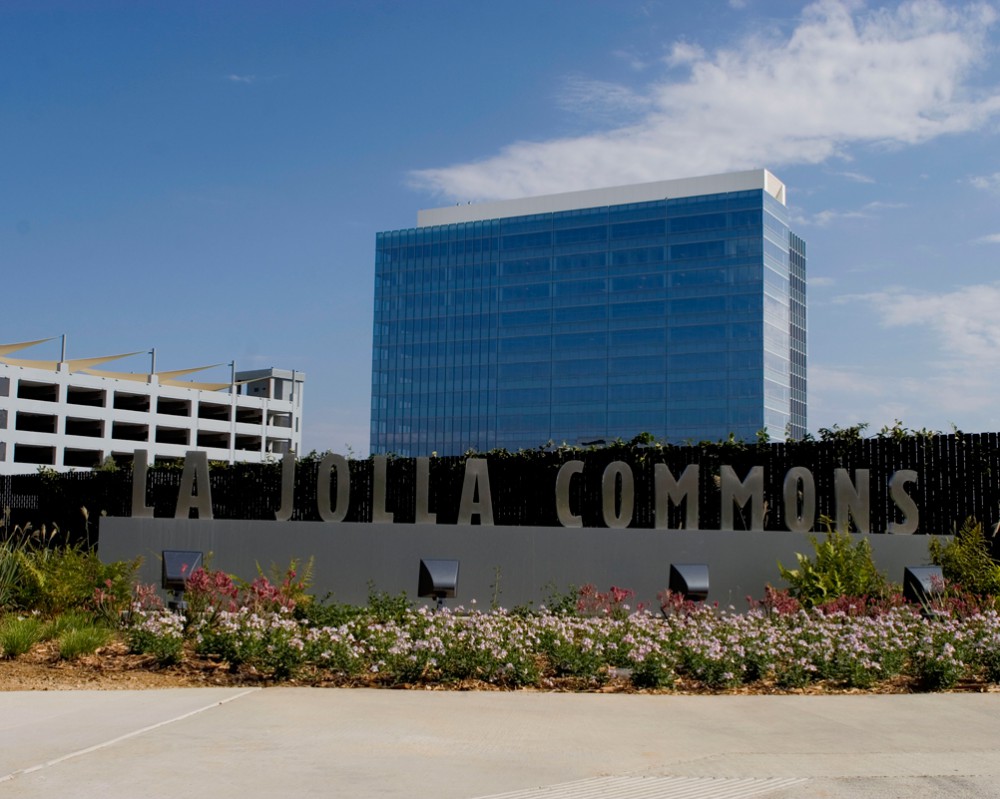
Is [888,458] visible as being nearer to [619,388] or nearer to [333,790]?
[333,790]

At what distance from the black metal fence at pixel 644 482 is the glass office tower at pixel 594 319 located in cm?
9496

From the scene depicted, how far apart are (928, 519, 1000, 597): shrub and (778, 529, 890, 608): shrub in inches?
36.2

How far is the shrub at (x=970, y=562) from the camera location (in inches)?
596

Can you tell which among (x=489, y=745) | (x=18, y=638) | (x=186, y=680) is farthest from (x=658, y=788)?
(x=18, y=638)

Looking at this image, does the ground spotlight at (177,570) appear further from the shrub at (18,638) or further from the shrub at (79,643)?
the shrub at (79,643)

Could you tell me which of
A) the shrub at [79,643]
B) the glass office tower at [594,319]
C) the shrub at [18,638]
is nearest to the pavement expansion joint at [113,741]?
the shrub at [79,643]

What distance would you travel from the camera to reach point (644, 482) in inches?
750

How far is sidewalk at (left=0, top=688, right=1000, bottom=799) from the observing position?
611 centimetres

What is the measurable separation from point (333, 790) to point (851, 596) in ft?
34.4

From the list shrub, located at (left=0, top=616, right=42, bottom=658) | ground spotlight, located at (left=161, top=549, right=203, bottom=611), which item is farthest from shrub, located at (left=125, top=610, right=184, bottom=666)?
ground spotlight, located at (left=161, top=549, right=203, bottom=611)

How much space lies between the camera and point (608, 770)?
6.59m

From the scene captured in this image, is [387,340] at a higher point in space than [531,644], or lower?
higher

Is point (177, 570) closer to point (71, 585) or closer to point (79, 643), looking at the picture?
point (71, 585)

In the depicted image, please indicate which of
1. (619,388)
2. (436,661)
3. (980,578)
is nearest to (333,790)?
(436,661)
